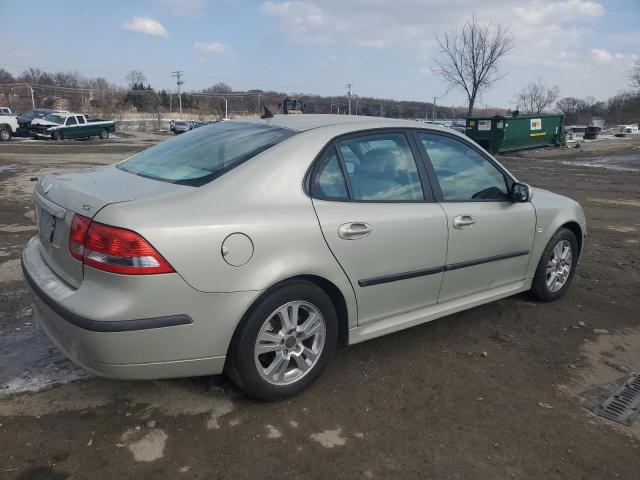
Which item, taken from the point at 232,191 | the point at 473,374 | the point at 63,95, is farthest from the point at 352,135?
the point at 63,95

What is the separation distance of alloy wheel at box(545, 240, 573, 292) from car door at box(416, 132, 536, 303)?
502mm

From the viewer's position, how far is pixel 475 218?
3662 millimetres

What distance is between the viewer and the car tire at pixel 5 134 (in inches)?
1142

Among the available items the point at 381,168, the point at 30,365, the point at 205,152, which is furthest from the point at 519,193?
the point at 30,365

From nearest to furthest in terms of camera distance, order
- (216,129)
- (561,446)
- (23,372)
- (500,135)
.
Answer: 1. (561,446)
2. (23,372)
3. (216,129)
4. (500,135)

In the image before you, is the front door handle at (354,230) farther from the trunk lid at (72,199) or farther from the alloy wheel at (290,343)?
the trunk lid at (72,199)

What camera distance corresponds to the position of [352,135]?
3271 mm

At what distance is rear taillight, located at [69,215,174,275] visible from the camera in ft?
7.80

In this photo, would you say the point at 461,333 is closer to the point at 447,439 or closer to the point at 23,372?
the point at 447,439

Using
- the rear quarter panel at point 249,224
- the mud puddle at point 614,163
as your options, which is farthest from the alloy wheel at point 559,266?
the mud puddle at point 614,163

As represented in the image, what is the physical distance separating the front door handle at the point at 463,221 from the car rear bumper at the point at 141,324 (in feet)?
5.22

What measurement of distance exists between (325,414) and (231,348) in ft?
2.09

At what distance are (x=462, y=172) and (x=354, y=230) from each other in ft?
4.10

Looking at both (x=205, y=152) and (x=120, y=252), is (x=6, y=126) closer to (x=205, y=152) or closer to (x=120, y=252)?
(x=205, y=152)
